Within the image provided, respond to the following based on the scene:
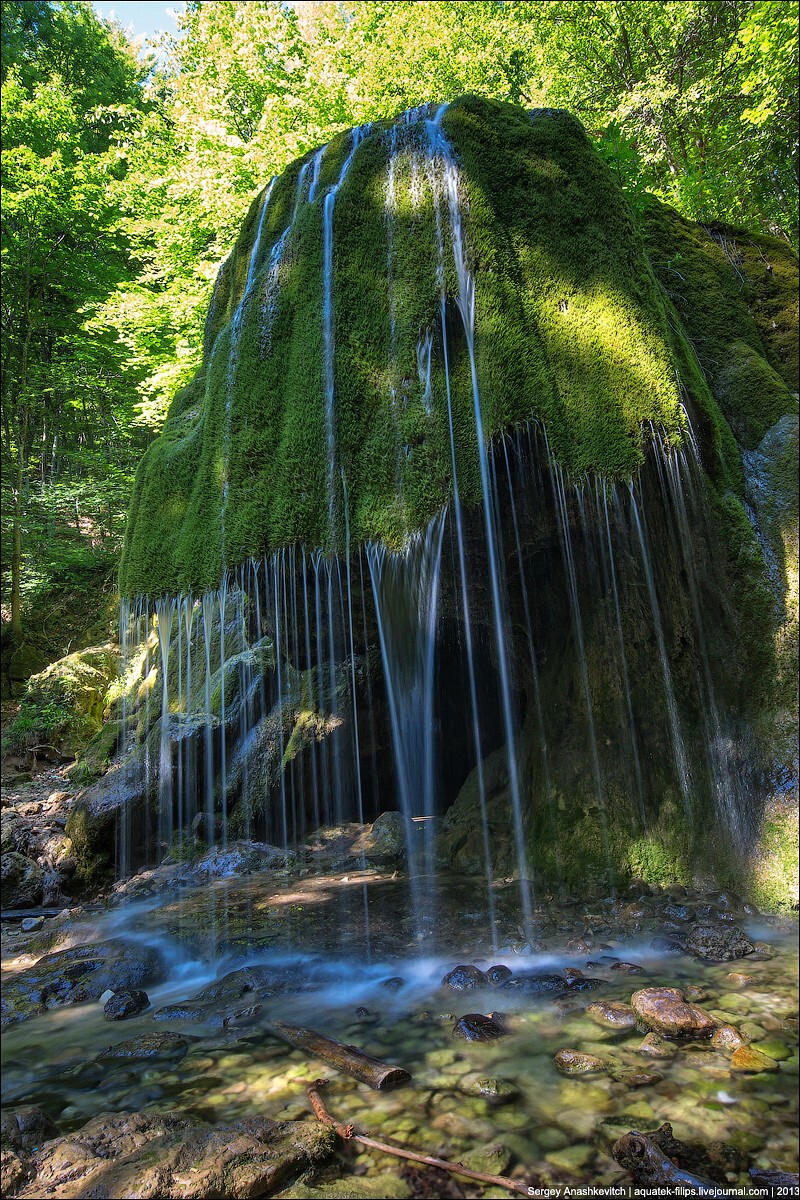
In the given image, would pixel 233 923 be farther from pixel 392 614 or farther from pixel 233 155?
pixel 233 155

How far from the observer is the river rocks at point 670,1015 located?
2.85 m

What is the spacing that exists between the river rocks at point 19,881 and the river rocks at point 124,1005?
14.9 feet

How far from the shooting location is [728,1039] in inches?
109

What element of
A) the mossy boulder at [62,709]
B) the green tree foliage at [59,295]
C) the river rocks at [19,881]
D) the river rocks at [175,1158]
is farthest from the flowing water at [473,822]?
the green tree foliage at [59,295]

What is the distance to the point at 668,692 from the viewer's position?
4.95 metres

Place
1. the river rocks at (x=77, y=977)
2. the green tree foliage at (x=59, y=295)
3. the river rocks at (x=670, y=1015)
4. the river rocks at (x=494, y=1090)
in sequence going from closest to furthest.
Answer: the river rocks at (x=494, y=1090), the river rocks at (x=670, y=1015), the river rocks at (x=77, y=977), the green tree foliage at (x=59, y=295)

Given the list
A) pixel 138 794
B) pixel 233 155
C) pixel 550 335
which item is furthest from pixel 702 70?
pixel 138 794

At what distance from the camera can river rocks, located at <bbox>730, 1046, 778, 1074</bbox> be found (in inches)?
100

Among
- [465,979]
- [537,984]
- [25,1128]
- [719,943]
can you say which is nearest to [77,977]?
[25,1128]

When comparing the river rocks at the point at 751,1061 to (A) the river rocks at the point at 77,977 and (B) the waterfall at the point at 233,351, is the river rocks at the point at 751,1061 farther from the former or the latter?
(B) the waterfall at the point at 233,351

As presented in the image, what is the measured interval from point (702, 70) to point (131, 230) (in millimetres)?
11118

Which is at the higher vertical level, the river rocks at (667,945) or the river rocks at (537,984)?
the river rocks at (667,945)

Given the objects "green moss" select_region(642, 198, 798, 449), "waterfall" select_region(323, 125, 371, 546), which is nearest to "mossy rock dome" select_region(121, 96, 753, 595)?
"waterfall" select_region(323, 125, 371, 546)

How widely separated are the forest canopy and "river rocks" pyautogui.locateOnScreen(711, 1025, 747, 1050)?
295 inches
